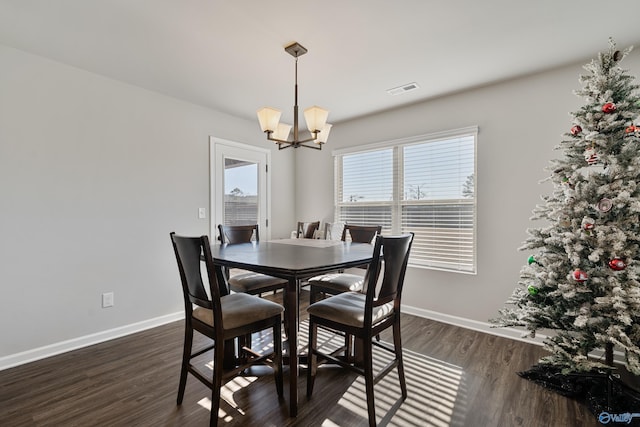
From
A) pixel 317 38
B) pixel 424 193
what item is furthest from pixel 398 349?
pixel 317 38

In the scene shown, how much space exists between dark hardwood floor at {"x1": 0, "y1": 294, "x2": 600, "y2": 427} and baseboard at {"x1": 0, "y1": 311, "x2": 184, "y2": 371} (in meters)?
0.08

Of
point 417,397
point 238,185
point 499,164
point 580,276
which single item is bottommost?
point 417,397

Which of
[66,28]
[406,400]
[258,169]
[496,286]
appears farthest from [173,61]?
[496,286]

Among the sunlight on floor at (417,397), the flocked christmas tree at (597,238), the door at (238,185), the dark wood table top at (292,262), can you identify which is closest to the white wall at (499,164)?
the flocked christmas tree at (597,238)

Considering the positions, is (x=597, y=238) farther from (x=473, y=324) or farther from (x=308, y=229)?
(x=308, y=229)

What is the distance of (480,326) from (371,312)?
2022 mm

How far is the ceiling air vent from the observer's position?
2.97m

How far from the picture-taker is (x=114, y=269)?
284 centimetres

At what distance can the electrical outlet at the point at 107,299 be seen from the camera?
2765 millimetres

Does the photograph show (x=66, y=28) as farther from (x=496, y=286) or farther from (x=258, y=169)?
(x=496, y=286)

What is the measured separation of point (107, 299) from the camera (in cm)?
279

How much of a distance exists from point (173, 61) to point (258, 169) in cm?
186

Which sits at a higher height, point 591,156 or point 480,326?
point 591,156

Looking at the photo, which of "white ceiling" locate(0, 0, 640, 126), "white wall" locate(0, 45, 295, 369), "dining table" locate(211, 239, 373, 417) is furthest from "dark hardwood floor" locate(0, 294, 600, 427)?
"white ceiling" locate(0, 0, 640, 126)
